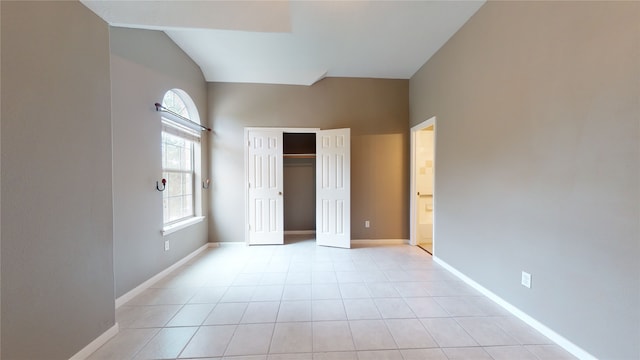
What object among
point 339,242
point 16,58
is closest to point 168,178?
point 16,58

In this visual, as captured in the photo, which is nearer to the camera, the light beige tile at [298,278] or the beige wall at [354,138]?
the light beige tile at [298,278]

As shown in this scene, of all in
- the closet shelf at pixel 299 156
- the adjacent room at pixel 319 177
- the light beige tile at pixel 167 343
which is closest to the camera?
the adjacent room at pixel 319 177

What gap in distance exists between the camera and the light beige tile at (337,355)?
1.53 m

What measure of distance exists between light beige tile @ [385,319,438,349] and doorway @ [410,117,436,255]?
217 centimetres

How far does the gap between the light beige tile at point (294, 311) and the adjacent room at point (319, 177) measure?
0.07 ft

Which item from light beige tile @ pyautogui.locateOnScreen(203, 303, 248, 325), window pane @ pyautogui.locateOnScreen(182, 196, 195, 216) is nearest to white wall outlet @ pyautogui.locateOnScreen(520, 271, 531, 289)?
light beige tile @ pyautogui.locateOnScreen(203, 303, 248, 325)

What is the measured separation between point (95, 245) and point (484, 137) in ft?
11.6

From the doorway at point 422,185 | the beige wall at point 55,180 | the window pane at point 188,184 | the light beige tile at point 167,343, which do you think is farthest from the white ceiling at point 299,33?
the light beige tile at point 167,343

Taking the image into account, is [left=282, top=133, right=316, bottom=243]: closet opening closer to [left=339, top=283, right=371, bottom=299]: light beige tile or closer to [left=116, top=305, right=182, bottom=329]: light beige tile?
[left=339, top=283, right=371, bottom=299]: light beige tile

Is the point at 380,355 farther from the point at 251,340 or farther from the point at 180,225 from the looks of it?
the point at 180,225

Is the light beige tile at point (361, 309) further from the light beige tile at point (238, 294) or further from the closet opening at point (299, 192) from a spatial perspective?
the closet opening at point (299, 192)

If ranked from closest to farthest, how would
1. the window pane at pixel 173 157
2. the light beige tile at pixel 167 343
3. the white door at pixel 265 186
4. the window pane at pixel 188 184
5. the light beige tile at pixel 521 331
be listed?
1. the light beige tile at pixel 167 343
2. the light beige tile at pixel 521 331
3. the window pane at pixel 173 157
4. the window pane at pixel 188 184
5. the white door at pixel 265 186

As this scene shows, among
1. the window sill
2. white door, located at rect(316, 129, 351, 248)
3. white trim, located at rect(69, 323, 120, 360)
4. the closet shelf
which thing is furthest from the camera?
the closet shelf

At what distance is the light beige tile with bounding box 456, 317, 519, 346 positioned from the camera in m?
1.69
